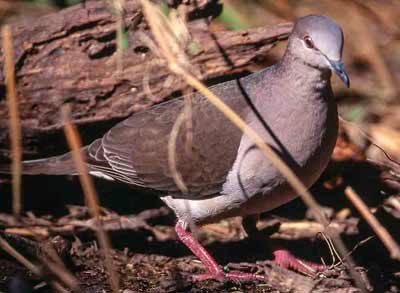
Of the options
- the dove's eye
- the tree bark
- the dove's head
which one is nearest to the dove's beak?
the dove's head

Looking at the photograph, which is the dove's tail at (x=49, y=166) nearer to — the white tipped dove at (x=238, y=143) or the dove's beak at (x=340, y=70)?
the white tipped dove at (x=238, y=143)

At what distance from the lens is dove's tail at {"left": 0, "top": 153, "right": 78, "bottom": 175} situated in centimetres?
470

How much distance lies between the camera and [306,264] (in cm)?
458

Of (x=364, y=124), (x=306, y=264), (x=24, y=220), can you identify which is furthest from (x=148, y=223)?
(x=364, y=124)

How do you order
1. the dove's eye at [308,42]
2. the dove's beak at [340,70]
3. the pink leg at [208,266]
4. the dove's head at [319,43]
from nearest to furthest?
1. the dove's beak at [340,70]
2. the dove's head at [319,43]
3. the dove's eye at [308,42]
4. the pink leg at [208,266]

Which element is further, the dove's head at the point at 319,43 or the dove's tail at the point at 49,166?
the dove's tail at the point at 49,166

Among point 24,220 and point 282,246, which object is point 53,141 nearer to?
point 24,220

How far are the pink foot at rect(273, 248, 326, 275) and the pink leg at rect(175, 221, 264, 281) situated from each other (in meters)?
0.27

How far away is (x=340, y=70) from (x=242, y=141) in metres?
0.74

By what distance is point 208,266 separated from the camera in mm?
4430

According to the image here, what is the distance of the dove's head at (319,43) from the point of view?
12.5ft

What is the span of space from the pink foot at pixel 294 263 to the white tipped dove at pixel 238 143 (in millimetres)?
310

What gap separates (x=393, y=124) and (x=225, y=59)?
70.7 inches

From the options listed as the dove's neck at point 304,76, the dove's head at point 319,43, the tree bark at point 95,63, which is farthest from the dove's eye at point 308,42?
the tree bark at point 95,63
